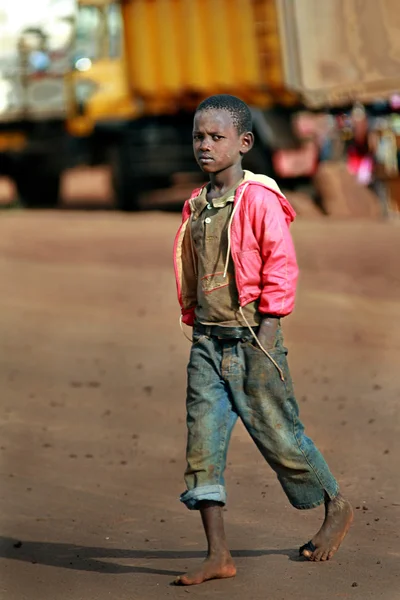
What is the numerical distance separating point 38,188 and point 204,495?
21898mm

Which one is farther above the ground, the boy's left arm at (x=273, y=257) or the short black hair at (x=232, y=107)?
the short black hair at (x=232, y=107)

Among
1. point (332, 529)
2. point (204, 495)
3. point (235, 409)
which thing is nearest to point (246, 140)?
point (235, 409)

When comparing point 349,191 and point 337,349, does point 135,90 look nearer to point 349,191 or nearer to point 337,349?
point 349,191

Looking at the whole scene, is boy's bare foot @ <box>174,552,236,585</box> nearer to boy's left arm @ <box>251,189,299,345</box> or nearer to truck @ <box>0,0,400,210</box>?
boy's left arm @ <box>251,189,299,345</box>

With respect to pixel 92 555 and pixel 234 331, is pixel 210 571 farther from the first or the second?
pixel 234 331

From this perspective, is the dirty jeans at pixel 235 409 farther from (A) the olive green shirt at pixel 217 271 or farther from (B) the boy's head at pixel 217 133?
(B) the boy's head at pixel 217 133

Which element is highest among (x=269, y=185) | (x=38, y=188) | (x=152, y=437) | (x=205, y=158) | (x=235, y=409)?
(x=205, y=158)

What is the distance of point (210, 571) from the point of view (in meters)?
4.48

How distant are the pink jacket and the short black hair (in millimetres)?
200

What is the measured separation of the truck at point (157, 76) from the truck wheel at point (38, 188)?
0.87 meters

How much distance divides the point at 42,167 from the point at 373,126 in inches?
249

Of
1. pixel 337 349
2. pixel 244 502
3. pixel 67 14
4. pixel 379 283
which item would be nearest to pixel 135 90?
pixel 67 14

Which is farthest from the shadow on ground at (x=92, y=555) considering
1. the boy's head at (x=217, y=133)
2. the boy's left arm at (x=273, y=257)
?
the boy's head at (x=217, y=133)

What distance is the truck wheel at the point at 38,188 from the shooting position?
1000 inches
